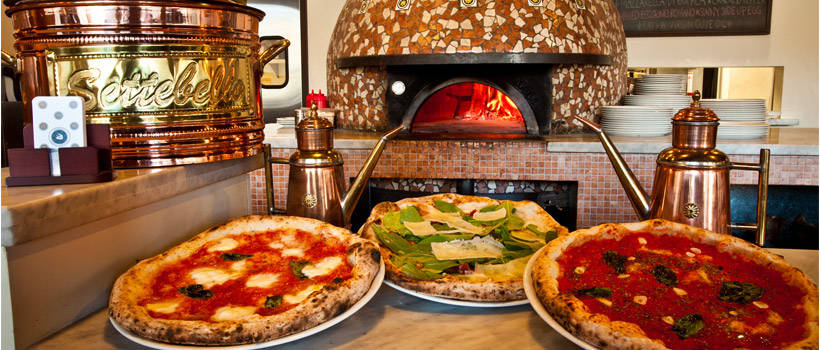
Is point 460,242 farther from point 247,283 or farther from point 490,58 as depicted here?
point 490,58

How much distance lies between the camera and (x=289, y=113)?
7484 millimetres

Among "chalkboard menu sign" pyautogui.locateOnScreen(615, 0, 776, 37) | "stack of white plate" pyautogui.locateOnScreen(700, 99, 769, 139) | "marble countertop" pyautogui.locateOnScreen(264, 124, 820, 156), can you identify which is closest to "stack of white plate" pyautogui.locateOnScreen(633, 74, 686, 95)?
"stack of white plate" pyautogui.locateOnScreen(700, 99, 769, 139)

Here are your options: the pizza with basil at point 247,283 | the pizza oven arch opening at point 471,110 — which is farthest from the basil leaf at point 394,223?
the pizza oven arch opening at point 471,110

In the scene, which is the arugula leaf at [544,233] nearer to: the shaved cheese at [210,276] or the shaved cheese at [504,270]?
the shaved cheese at [504,270]

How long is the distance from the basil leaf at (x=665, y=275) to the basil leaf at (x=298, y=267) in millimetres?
722

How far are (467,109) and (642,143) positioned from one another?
1.53 meters

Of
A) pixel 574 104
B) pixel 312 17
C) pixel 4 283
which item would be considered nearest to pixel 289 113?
pixel 312 17

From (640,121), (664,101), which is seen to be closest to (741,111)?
(664,101)

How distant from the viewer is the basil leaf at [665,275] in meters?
1.11

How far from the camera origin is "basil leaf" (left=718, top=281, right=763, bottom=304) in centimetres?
105

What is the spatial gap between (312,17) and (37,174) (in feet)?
20.8

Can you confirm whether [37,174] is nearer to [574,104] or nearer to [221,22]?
[221,22]

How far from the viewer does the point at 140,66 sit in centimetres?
135

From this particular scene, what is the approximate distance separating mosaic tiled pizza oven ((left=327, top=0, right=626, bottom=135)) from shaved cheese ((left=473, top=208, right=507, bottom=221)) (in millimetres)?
2210
